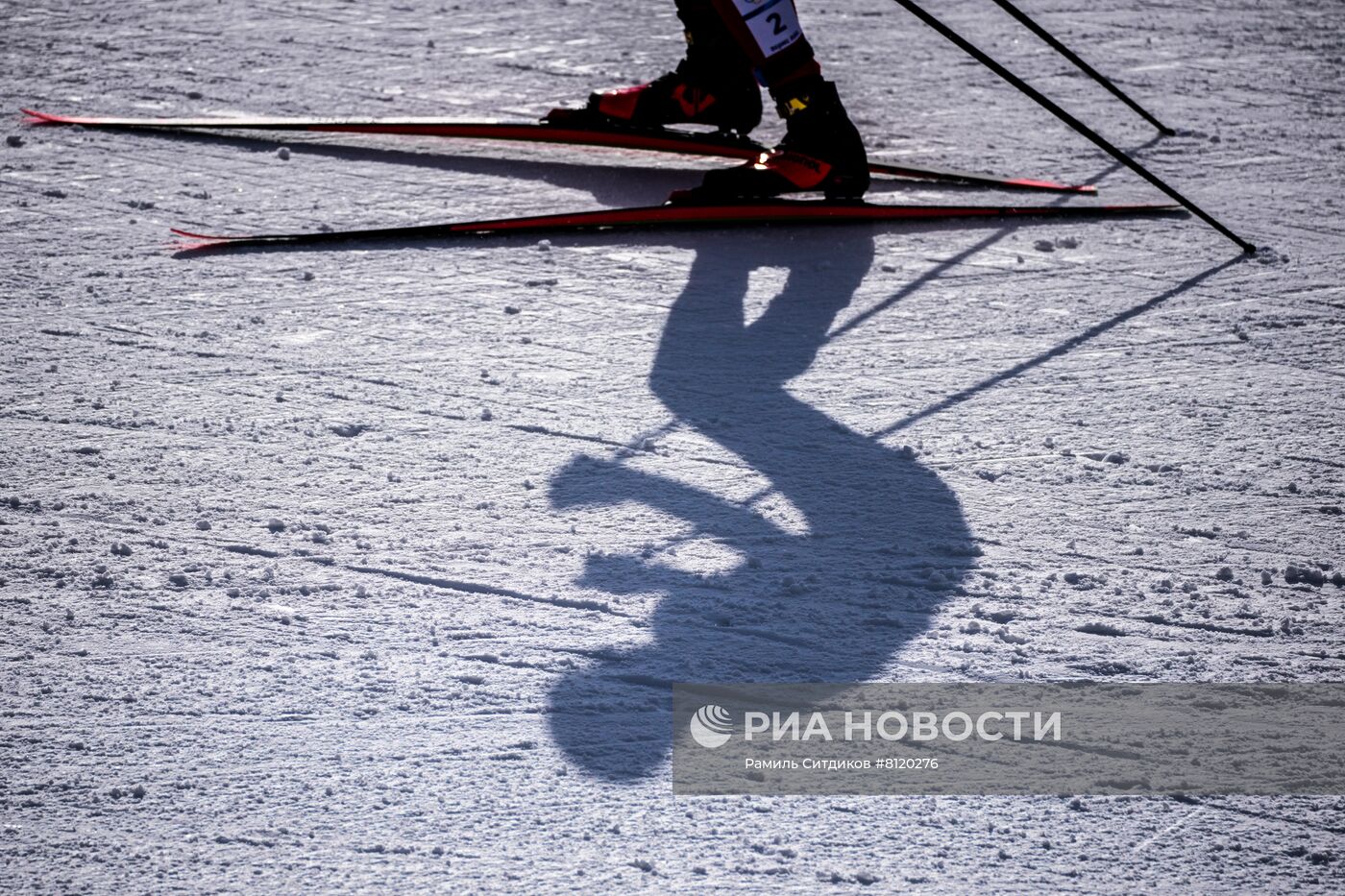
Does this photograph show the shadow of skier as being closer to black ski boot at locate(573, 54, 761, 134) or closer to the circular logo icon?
the circular logo icon

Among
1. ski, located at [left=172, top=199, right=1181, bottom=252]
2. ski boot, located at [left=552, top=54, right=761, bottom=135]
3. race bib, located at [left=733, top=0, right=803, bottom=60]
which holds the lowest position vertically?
→ ski, located at [left=172, top=199, right=1181, bottom=252]

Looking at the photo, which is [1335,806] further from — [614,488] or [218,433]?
[218,433]

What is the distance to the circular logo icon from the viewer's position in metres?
2.43

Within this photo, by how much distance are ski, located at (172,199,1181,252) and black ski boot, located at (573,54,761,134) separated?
0.57 meters

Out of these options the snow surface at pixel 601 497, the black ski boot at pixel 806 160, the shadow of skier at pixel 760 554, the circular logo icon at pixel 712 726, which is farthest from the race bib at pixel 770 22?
the circular logo icon at pixel 712 726

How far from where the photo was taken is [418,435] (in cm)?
339

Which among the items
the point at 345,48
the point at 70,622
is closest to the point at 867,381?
the point at 70,622

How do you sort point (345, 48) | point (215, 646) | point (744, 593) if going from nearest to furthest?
point (215, 646) < point (744, 593) < point (345, 48)

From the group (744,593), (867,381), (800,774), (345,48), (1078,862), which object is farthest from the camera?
(345,48)

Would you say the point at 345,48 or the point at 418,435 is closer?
the point at 418,435

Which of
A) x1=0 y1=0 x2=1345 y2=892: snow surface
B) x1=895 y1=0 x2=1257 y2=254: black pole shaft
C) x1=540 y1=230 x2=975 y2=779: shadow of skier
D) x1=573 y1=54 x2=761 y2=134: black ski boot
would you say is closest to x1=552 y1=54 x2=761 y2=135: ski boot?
x1=573 y1=54 x2=761 y2=134: black ski boot

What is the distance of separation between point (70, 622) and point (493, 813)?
3.28 ft

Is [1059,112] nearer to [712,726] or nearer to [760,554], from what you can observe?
[760,554]

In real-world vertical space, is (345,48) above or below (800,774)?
above
